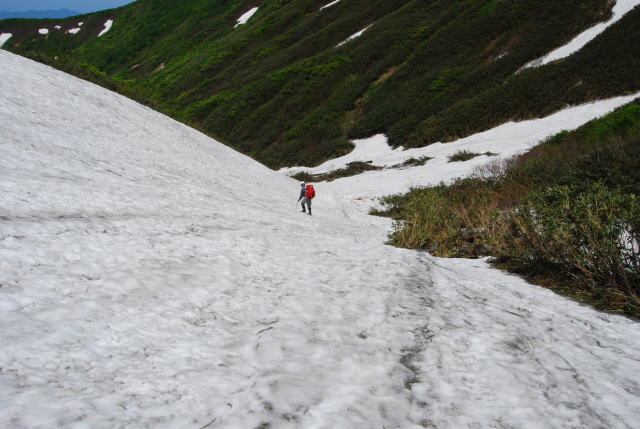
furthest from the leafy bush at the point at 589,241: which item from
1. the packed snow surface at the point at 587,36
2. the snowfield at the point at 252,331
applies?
the packed snow surface at the point at 587,36

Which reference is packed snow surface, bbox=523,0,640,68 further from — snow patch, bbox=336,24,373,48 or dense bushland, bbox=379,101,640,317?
dense bushland, bbox=379,101,640,317

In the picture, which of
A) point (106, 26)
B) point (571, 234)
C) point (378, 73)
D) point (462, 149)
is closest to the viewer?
point (571, 234)

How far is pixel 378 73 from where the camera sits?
52562 millimetres

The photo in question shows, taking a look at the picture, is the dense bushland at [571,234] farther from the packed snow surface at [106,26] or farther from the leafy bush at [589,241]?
the packed snow surface at [106,26]

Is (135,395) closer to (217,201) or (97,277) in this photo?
(97,277)

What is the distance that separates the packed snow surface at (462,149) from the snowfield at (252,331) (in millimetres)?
18909

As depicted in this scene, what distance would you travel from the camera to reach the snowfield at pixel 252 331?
2.50 meters

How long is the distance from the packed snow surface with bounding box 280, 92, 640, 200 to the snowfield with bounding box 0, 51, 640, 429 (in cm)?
1891

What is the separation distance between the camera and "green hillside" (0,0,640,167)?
3456 cm

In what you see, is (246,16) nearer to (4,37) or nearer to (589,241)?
(4,37)

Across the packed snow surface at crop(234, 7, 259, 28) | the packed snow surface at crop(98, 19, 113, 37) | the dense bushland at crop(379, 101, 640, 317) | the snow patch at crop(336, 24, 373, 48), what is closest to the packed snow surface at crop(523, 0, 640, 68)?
the snow patch at crop(336, 24, 373, 48)

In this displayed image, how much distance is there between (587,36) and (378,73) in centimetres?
2369

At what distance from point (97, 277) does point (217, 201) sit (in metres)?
Result: 5.52

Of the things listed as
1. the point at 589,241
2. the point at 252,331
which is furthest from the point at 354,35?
the point at 252,331
